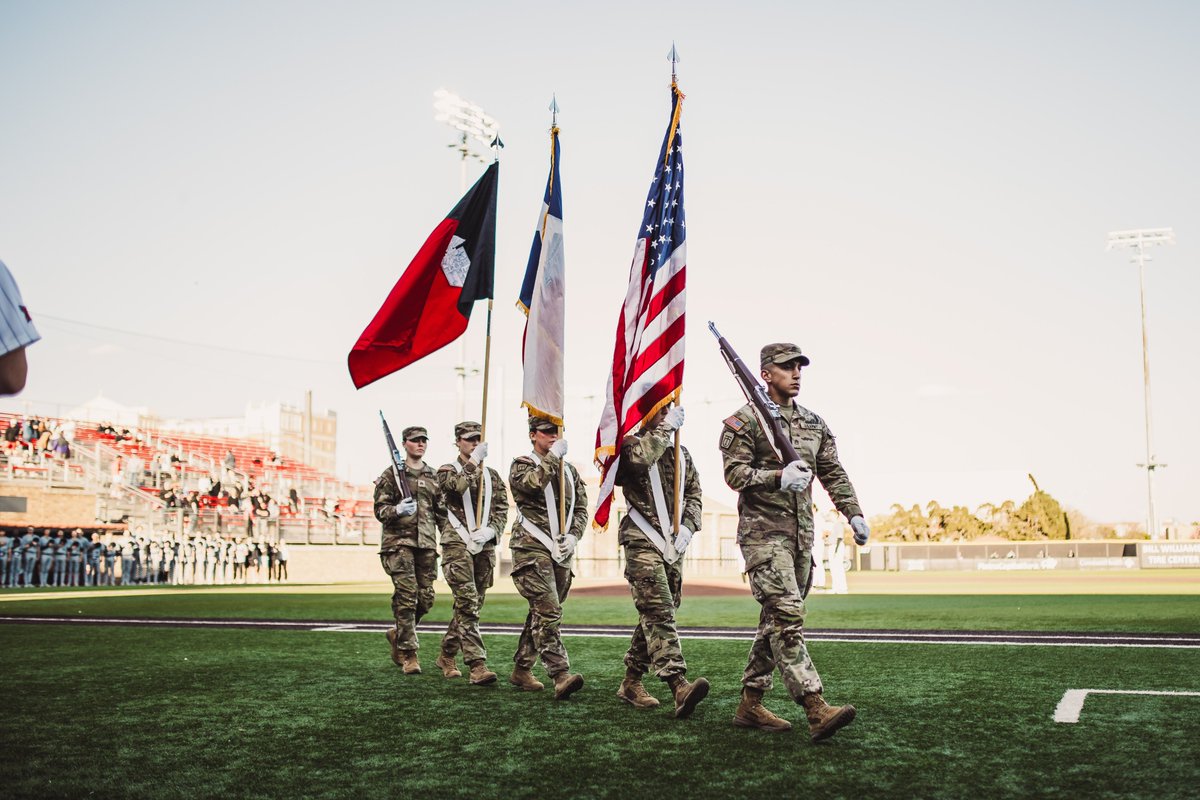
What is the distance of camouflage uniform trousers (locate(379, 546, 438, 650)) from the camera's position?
9859 mm

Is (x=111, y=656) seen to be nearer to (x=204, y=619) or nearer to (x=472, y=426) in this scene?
(x=472, y=426)

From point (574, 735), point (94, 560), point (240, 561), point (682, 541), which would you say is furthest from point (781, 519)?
point (240, 561)

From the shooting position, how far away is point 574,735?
6410 millimetres

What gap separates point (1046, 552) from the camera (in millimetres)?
51125

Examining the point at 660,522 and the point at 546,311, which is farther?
the point at 546,311

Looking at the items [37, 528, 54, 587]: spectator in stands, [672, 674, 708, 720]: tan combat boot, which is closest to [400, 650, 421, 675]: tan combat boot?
[672, 674, 708, 720]: tan combat boot

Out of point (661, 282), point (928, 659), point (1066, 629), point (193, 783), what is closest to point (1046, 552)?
point (1066, 629)

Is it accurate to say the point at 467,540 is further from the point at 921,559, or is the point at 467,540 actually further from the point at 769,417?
the point at 921,559

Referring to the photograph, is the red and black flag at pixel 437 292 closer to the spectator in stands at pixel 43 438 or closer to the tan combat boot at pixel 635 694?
the tan combat boot at pixel 635 694

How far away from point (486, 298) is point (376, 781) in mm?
5356

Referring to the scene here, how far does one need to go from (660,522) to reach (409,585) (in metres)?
3.57

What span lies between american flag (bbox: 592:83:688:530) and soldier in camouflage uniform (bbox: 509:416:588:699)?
2.03ft

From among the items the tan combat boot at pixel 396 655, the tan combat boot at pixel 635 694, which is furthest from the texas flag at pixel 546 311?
the tan combat boot at pixel 396 655

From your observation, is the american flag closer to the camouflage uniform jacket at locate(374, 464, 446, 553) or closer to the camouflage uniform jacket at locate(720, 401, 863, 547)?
the camouflage uniform jacket at locate(720, 401, 863, 547)
